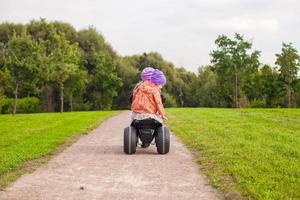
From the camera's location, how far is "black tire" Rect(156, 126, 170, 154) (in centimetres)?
1172

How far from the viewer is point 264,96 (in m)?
62.8

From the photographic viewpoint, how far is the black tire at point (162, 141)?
11719 millimetres

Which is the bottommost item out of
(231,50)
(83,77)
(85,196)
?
(85,196)

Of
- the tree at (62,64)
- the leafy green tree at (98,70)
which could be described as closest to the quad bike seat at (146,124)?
the tree at (62,64)

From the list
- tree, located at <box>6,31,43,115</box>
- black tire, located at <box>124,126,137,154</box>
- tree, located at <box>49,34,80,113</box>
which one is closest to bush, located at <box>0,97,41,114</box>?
tree, located at <box>49,34,80,113</box>

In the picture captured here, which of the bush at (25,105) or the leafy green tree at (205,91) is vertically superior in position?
the leafy green tree at (205,91)

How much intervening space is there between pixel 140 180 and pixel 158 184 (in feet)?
1.45

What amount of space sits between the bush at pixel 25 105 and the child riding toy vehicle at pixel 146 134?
43.8 metres

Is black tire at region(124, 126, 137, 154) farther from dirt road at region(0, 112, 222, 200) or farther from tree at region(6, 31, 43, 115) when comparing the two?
tree at region(6, 31, 43, 115)

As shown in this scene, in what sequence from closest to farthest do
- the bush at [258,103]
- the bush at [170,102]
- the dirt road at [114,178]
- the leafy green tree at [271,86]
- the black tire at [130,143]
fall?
the dirt road at [114,178] < the black tire at [130,143] < the leafy green tree at [271,86] < the bush at [258,103] < the bush at [170,102]

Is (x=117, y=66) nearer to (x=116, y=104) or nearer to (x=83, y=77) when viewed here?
(x=116, y=104)

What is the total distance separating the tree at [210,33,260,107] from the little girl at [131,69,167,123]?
43.7 m

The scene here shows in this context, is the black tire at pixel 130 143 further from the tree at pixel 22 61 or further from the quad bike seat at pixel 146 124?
the tree at pixel 22 61

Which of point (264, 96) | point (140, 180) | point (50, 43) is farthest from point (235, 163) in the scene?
point (264, 96)
